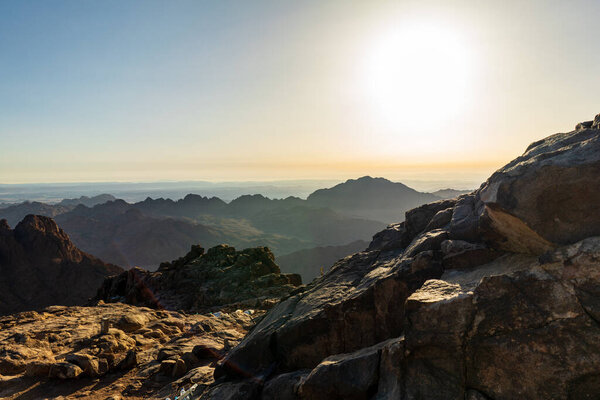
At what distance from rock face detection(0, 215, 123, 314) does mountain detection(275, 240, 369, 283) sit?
86474 mm

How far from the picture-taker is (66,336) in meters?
19.8

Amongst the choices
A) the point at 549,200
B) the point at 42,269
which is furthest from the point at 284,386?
the point at 42,269

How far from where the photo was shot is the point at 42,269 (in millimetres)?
112812

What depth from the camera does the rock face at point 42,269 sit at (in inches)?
4060

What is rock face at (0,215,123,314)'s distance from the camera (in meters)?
103

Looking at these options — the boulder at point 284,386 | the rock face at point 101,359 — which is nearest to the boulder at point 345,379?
the boulder at point 284,386

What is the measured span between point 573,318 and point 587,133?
7.06 metres

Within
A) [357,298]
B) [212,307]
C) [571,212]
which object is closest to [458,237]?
[571,212]

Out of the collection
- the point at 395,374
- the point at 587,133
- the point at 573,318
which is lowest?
the point at 395,374

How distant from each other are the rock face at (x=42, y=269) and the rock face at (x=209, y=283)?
70.4m

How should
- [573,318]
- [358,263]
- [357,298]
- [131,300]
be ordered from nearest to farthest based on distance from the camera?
[573,318] < [357,298] < [358,263] < [131,300]

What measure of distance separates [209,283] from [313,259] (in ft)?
446

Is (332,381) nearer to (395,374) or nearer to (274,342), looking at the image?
(395,374)

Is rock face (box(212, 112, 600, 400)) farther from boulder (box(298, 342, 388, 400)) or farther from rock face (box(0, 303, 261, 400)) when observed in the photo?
rock face (box(0, 303, 261, 400))
